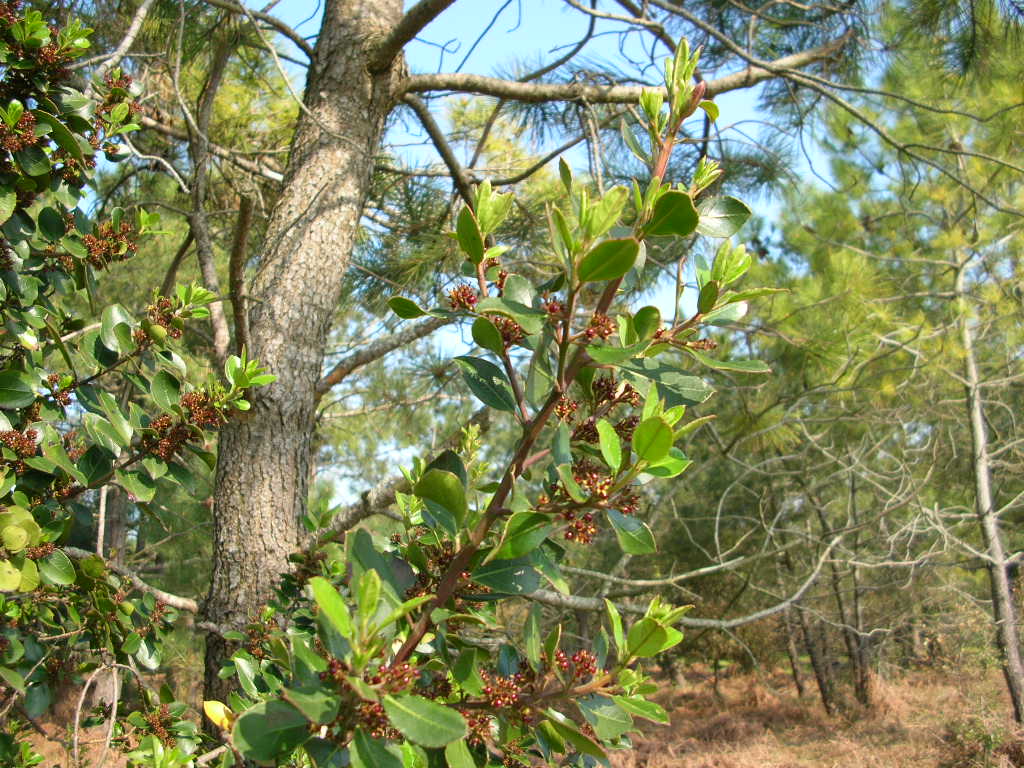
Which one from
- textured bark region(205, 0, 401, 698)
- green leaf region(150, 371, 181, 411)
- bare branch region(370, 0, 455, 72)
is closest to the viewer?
green leaf region(150, 371, 181, 411)

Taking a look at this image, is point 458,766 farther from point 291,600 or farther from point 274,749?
point 291,600

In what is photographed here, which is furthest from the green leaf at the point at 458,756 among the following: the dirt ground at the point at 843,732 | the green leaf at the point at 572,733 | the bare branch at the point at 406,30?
the dirt ground at the point at 843,732

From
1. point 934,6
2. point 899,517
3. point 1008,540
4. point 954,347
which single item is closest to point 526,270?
point 934,6

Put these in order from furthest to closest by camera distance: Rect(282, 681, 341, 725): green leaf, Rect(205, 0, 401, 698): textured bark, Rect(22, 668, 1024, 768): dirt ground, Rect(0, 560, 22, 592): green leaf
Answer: Rect(22, 668, 1024, 768): dirt ground
Rect(205, 0, 401, 698): textured bark
Rect(0, 560, 22, 592): green leaf
Rect(282, 681, 341, 725): green leaf

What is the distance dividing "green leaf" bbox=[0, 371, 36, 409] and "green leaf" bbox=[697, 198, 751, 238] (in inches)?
39.6

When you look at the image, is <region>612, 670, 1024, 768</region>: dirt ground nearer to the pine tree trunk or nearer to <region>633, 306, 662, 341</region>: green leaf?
the pine tree trunk

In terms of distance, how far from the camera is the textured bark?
1.62 meters

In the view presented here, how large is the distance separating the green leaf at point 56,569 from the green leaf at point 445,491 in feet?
2.37

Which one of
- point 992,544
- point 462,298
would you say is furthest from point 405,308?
point 992,544

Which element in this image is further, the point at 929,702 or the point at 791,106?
the point at 929,702

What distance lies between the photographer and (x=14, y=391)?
108 centimetres

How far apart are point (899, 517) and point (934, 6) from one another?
6038 mm

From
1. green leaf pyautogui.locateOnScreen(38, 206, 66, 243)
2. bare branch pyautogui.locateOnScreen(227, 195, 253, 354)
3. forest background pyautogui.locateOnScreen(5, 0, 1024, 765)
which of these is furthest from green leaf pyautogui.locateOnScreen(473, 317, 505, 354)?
bare branch pyautogui.locateOnScreen(227, 195, 253, 354)

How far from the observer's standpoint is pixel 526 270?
10.6 ft
